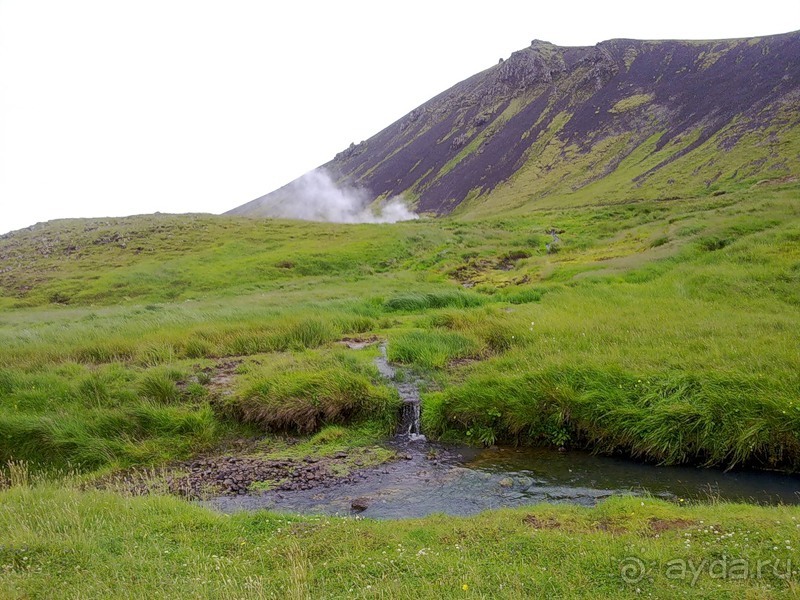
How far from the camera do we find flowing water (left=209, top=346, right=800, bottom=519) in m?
9.13

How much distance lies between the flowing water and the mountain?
Answer: 75.2m

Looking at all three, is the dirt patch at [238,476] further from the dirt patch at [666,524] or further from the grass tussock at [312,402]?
the dirt patch at [666,524]

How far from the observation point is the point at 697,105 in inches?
4835

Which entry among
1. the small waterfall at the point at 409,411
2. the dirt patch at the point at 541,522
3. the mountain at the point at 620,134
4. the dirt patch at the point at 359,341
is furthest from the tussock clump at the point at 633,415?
the mountain at the point at 620,134

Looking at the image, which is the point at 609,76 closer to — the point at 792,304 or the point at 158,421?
the point at 792,304

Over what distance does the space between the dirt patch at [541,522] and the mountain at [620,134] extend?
79.1m

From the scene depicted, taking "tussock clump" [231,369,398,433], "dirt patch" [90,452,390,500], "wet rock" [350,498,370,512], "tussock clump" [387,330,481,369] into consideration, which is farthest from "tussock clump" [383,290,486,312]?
"wet rock" [350,498,370,512]

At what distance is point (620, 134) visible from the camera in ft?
437

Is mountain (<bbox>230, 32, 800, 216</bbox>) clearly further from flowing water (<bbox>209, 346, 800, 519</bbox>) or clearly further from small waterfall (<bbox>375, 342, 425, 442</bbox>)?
small waterfall (<bbox>375, 342, 425, 442</bbox>)

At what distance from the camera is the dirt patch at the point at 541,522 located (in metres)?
7.13

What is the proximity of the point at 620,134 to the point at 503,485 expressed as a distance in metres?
145

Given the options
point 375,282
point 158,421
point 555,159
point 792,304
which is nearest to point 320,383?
point 158,421

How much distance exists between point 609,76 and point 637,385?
615ft

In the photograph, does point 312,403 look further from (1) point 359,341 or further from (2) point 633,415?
(2) point 633,415
